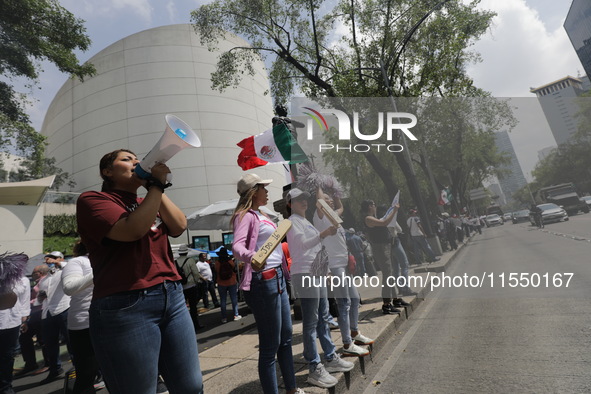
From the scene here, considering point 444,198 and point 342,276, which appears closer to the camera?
point 444,198

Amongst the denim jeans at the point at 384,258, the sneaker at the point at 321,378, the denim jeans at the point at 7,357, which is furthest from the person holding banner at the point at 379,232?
the denim jeans at the point at 7,357

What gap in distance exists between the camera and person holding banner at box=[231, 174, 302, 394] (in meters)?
2.12

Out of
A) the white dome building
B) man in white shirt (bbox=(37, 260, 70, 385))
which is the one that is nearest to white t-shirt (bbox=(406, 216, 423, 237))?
man in white shirt (bbox=(37, 260, 70, 385))

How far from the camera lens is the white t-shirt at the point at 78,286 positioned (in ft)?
8.69

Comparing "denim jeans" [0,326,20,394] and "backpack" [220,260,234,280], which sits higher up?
"backpack" [220,260,234,280]

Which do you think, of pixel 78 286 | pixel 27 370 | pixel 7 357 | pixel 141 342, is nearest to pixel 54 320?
pixel 7 357

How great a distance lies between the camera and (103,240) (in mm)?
1311

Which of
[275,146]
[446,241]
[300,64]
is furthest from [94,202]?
[300,64]

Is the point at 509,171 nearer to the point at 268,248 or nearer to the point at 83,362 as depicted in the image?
the point at 268,248

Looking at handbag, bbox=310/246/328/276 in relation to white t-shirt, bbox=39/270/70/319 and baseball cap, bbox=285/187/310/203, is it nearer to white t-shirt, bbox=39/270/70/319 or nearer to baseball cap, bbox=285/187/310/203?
baseball cap, bbox=285/187/310/203

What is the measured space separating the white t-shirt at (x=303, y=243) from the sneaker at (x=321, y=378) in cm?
79

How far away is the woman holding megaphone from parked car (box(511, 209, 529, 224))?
246cm

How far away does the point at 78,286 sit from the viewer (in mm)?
2645

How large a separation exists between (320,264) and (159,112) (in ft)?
103
